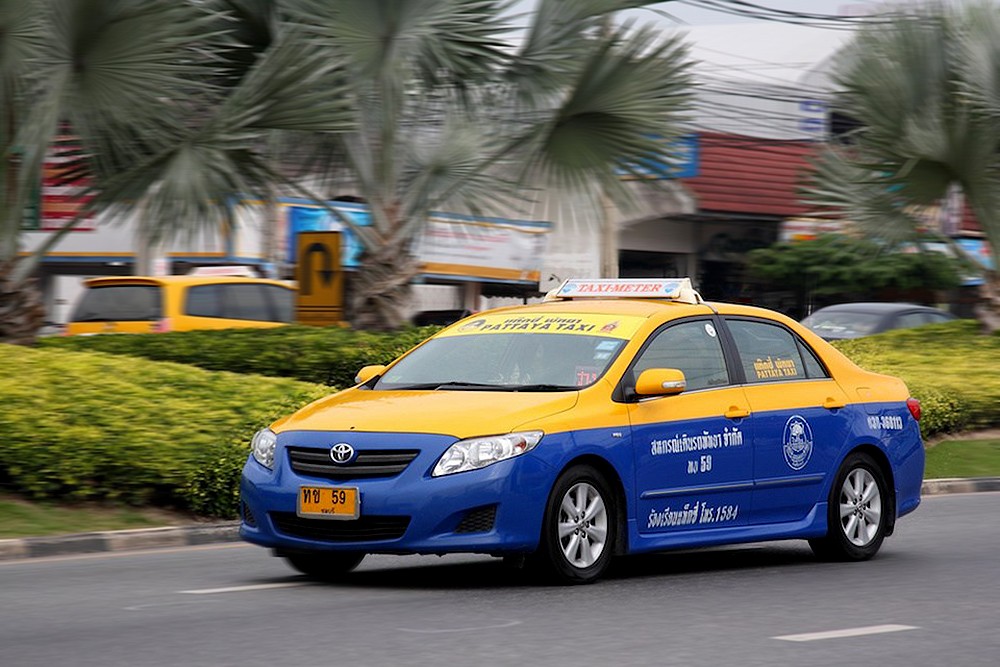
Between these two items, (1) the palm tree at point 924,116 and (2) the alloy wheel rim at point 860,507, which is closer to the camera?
(2) the alloy wheel rim at point 860,507

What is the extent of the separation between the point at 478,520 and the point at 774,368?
271 centimetres

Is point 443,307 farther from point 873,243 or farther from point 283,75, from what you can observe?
point 283,75

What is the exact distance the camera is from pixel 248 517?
9500 mm

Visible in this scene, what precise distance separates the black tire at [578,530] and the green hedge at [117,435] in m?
4.15

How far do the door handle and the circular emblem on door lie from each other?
237cm

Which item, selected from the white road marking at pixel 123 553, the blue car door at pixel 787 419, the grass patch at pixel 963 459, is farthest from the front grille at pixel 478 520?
the grass patch at pixel 963 459

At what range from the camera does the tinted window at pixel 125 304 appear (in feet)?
66.8

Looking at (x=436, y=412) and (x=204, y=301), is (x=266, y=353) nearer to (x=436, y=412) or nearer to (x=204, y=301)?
(x=204, y=301)

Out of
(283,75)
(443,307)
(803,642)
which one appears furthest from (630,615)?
(443,307)

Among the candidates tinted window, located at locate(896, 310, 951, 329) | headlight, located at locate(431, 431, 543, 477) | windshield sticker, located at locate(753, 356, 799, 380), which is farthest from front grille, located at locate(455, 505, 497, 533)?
tinted window, located at locate(896, 310, 951, 329)

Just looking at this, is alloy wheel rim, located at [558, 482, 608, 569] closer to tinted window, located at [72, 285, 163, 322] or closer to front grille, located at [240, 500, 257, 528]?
front grille, located at [240, 500, 257, 528]

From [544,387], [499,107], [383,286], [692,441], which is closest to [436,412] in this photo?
[544,387]

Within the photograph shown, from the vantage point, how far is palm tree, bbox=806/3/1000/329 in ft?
78.8

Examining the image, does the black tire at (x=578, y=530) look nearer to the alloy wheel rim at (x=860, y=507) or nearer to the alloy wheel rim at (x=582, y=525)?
the alloy wheel rim at (x=582, y=525)
